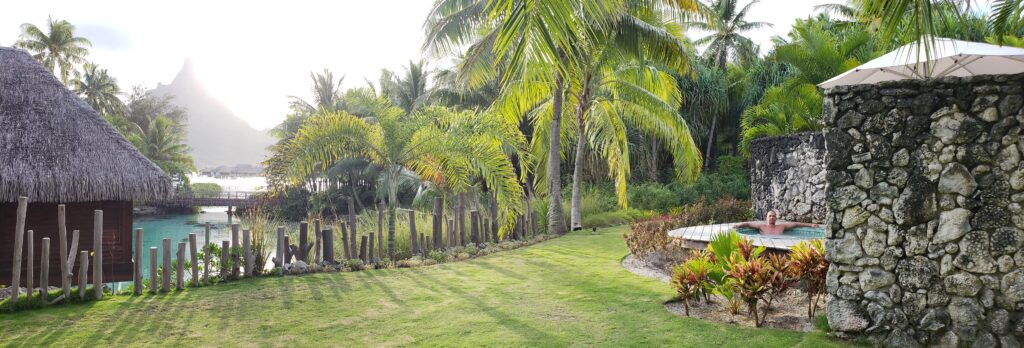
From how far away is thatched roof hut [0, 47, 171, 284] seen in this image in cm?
895

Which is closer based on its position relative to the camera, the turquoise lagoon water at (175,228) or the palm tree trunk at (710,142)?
the turquoise lagoon water at (175,228)

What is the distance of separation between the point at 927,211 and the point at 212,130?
493 ft

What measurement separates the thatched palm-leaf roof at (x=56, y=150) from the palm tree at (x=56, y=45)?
1034 inches

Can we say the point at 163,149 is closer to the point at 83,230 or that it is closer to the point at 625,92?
the point at 83,230

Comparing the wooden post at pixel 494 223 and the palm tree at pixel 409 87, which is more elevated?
the palm tree at pixel 409 87

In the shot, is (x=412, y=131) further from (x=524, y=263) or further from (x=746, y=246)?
(x=746, y=246)

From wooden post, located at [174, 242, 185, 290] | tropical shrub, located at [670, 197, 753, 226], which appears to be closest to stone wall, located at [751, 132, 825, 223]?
tropical shrub, located at [670, 197, 753, 226]

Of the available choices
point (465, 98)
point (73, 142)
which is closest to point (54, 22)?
point (465, 98)

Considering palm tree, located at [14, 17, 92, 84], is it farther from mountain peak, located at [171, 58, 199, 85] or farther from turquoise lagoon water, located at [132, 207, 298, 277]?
mountain peak, located at [171, 58, 199, 85]

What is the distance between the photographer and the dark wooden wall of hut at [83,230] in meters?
9.63

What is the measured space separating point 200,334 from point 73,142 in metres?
6.07

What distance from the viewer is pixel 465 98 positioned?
22.7 m

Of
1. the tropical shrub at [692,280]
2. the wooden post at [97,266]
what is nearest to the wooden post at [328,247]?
the wooden post at [97,266]

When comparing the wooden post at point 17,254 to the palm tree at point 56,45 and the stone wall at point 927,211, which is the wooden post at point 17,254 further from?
the palm tree at point 56,45
